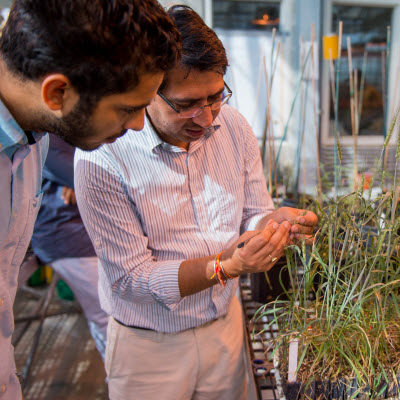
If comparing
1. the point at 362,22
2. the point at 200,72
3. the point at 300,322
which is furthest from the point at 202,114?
the point at 362,22

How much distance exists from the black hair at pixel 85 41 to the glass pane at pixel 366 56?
4.14 m

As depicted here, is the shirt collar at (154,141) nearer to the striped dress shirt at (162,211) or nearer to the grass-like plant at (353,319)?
the striped dress shirt at (162,211)

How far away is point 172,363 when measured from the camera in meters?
1.22

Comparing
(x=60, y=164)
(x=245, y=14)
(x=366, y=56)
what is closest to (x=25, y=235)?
(x=60, y=164)

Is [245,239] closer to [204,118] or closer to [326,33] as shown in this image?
[204,118]

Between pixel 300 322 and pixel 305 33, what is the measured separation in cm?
385

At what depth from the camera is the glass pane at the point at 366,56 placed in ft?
14.5

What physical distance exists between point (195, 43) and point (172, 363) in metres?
0.92

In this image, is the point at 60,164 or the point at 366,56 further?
the point at 366,56

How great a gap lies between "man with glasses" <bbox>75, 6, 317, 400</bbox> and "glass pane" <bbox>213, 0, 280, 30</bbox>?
347cm

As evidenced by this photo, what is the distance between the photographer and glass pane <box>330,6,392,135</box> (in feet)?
14.5

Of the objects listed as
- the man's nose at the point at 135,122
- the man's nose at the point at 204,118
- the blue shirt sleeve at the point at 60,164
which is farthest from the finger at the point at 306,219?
the blue shirt sleeve at the point at 60,164

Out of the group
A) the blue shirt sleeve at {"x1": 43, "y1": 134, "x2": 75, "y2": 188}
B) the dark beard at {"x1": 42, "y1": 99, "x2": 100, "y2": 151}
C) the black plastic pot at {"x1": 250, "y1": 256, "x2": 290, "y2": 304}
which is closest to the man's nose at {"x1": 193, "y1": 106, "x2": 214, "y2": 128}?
the dark beard at {"x1": 42, "y1": 99, "x2": 100, "y2": 151}

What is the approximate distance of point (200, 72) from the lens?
1017 millimetres
